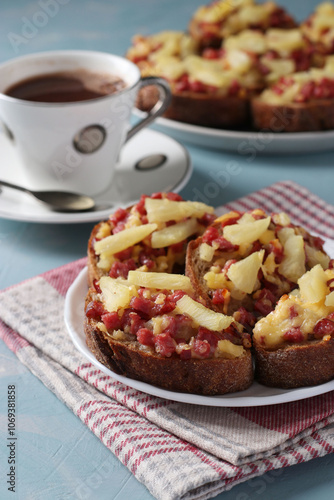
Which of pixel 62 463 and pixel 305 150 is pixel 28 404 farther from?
pixel 305 150

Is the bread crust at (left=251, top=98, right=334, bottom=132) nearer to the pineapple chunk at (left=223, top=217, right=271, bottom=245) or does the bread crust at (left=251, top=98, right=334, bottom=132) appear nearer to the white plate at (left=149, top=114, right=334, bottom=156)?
the white plate at (left=149, top=114, right=334, bottom=156)

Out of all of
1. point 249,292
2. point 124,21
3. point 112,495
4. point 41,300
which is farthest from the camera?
point 124,21

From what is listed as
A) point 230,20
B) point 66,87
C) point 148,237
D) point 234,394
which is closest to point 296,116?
point 230,20

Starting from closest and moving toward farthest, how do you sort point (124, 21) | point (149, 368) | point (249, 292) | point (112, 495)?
point (112, 495) → point (149, 368) → point (249, 292) → point (124, 21)

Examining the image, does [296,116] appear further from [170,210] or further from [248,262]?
[248,262]

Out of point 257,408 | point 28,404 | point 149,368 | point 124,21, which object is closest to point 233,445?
point 257,408

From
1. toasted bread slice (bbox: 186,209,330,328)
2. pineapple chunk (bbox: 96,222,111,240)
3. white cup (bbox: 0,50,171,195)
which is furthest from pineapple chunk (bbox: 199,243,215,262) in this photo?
white cup (bbox: 0,50,171,195)

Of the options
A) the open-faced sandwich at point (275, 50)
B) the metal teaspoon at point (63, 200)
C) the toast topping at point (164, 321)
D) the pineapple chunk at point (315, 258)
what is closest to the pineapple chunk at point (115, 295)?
the toast topping at point (164, 321)
